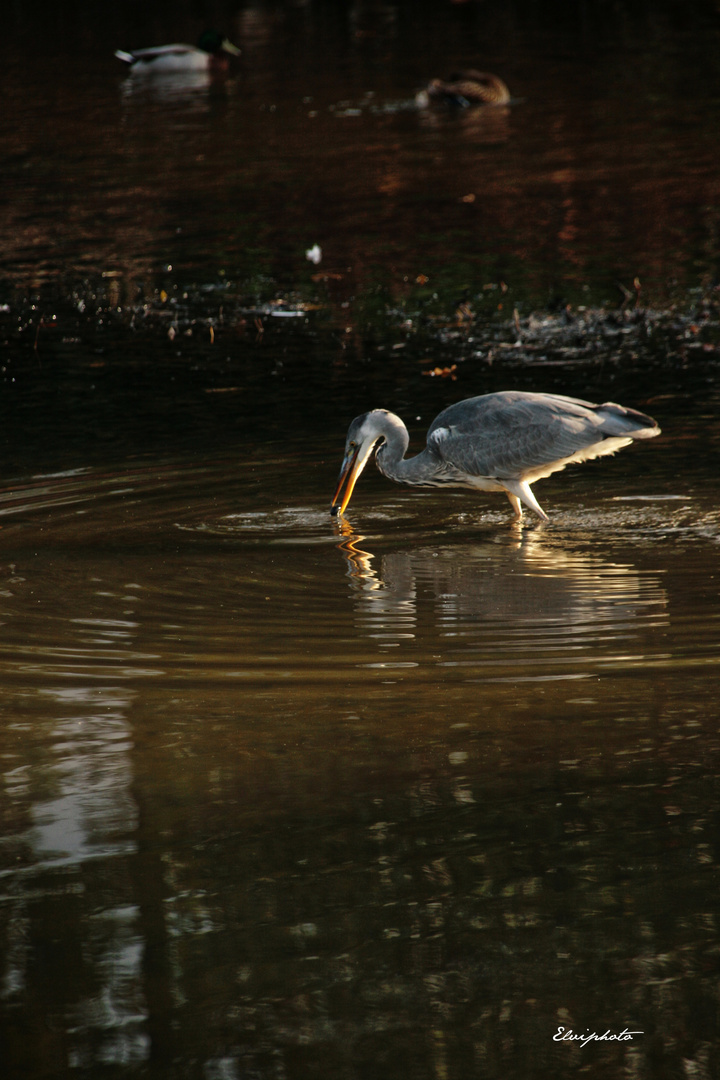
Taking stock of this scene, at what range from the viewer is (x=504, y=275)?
15219 mm

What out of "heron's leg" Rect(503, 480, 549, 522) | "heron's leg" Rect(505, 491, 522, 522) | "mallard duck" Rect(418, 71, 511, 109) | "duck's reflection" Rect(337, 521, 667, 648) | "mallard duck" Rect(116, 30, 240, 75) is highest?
"mallard duck" Rect(116, 30, 240, 75)

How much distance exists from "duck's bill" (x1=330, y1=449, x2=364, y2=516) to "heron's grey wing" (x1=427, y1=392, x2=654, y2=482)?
46 centimetres

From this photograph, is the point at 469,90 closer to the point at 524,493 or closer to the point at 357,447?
the point at 357,447

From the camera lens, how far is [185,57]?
107 ft

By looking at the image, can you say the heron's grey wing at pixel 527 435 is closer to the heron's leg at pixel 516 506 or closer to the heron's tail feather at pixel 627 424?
the heron's tail feather at pixel 627 424

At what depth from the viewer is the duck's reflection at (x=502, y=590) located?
6879mm

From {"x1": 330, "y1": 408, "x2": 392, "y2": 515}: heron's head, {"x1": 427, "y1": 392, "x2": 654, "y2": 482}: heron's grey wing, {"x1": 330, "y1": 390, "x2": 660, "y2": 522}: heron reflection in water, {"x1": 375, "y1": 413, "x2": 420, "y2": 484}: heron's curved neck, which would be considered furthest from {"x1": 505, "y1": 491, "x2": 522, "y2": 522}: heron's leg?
{"x1": 330, "y1": 408, "x2": 392, "y2": 515}: heron's head

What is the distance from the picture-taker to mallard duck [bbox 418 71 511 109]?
25641mm

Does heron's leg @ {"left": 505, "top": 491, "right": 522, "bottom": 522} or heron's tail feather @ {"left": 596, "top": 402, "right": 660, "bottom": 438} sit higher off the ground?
heron's tail feather @ {"left": 596, "top": 402, "right": 660, "bottom": 438}

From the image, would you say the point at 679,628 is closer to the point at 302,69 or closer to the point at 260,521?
the point at 260,521

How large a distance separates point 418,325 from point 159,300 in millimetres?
2846

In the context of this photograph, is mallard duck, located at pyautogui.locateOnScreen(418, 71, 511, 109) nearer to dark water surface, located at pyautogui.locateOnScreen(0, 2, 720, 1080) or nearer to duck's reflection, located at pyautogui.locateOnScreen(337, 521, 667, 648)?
dark water surface, located at pyautogui.locateOnScreen(0, 2, 720, 1080)
